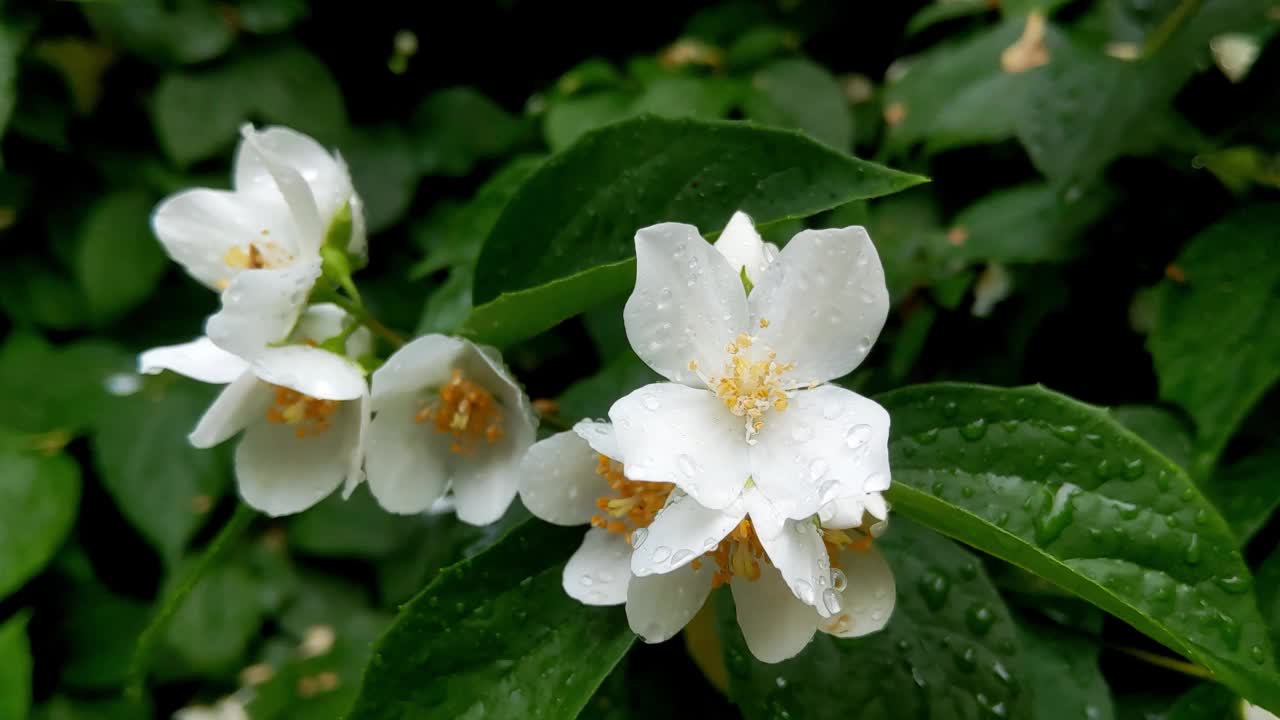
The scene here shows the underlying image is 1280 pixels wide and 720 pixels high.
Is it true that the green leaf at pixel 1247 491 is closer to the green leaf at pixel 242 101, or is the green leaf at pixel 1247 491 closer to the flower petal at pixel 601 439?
the flower petal at pixel 601 439

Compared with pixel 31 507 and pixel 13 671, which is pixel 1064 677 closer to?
pixel 13 671

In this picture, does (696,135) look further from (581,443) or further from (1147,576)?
(1147,576)

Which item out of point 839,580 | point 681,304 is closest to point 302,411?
point 681,304

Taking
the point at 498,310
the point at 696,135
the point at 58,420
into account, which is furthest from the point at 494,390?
the point at 58,420

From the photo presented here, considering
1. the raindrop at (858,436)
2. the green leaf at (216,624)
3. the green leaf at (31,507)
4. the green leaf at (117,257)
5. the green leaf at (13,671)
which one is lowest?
the green leaf at (216,624)

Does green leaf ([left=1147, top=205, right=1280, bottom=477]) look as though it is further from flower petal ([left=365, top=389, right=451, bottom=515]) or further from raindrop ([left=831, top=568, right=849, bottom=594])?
flower petal ([left=365, top=389, right=451, bottom=515])

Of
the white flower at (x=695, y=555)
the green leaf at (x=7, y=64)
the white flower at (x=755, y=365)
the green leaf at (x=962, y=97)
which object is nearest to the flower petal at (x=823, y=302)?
the white flower at (x=755, y=365)

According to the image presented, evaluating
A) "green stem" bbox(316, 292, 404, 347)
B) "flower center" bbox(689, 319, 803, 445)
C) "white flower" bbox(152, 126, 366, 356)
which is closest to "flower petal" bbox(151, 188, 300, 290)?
"white flower" bbox(152, 126, 366, 356)
